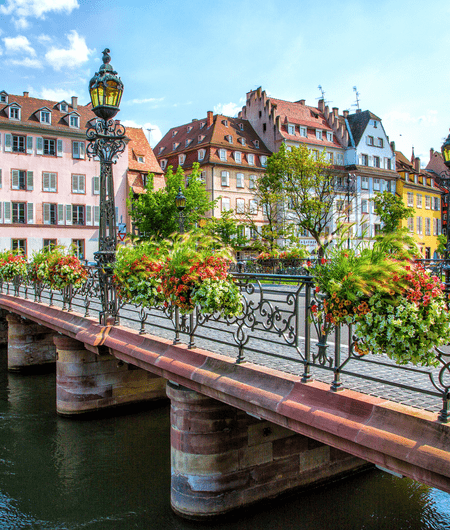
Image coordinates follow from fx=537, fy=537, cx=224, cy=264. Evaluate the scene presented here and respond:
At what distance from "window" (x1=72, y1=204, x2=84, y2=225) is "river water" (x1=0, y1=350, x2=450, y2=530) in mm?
31716

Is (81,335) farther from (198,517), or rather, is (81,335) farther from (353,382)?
(353,382)

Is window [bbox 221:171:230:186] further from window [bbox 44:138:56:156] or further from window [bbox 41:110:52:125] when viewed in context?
window [bbox 41:110:52:125]

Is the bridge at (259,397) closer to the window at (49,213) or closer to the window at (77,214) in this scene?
the window at (49,213)

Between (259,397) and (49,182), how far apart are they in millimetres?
39629

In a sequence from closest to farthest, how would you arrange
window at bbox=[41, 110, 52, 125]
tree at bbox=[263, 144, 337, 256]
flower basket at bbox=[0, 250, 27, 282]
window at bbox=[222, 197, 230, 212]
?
flower basket at bbox=[0, 250, 27, 282], tree at bbox=[263, 144, 337, 256], window at bbox=[41, 110, 52, 125], window at bbox=[222, 197, 230, 212]

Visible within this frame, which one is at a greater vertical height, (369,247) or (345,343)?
(369,247)

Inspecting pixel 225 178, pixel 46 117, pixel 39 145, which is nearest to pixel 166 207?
pixel 39 145

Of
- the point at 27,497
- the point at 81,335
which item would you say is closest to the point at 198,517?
the point at 27,497

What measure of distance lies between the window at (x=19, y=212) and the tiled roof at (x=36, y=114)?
5.88m

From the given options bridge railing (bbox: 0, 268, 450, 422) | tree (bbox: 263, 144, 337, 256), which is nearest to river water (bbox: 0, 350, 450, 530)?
bridge railing (bbox: 0, 268, 450, 422)

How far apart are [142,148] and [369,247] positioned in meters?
46.8

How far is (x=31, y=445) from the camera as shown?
11.5 meters

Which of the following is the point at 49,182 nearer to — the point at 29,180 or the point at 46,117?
the point at 29,180

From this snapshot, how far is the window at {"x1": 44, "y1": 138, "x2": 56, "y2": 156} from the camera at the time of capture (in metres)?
41.9
